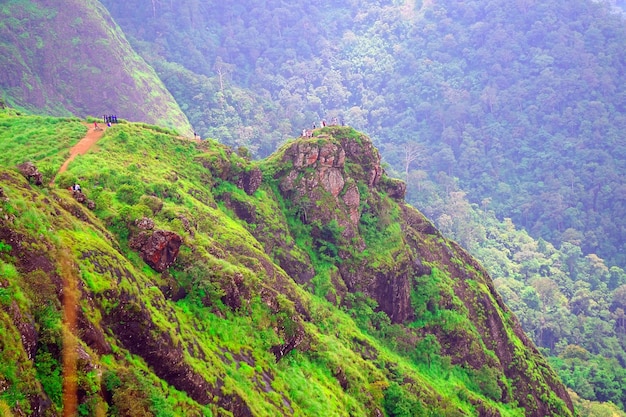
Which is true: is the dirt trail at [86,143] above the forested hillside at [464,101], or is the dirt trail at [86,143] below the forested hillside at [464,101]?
below

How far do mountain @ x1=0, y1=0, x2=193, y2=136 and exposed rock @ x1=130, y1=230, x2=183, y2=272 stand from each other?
6196 cm

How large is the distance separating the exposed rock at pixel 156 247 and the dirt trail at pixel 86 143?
8.49 m

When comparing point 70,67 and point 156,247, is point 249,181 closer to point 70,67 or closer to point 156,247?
point 156,247

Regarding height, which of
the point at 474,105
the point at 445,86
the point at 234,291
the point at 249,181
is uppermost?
the point at 445,86

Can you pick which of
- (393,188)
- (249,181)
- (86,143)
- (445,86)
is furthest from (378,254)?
(445,86)

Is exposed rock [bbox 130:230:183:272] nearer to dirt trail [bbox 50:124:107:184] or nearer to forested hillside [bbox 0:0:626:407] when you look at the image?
dirt trail [bbox 50:124:107:184]

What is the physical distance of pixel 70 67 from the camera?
84.4m

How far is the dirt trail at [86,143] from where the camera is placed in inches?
1075

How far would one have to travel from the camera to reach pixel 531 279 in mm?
98688

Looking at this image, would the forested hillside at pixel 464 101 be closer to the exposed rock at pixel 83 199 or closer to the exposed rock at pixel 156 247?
the exposed rock at pixel 156 247

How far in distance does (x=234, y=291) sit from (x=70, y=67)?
7607cm

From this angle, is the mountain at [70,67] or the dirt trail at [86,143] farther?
the mountain at [70,67]

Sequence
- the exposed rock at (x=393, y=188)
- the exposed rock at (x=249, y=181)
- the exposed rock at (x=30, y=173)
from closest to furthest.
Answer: the exposed rock at (x=30, y=173)
the exposed rock at (x=249, y=181)
the exposed rock at (x=393, y=188)

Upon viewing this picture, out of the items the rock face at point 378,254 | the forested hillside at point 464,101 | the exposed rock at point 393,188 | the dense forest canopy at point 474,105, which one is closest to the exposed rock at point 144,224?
the rock face at point 378,254
